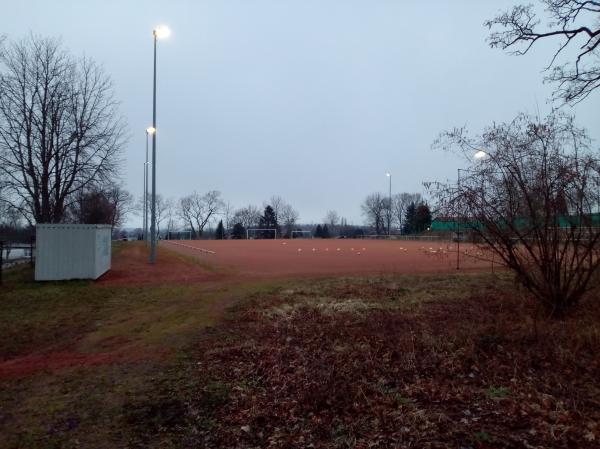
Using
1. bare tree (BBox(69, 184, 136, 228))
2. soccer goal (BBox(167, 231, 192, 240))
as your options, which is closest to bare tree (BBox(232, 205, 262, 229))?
soccer goal (BBox(167, 231, 192, 240))

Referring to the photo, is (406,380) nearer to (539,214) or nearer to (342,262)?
(539,214)

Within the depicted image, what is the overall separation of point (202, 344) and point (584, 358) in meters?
5.70

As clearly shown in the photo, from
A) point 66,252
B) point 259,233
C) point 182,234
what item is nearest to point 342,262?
point 66,252

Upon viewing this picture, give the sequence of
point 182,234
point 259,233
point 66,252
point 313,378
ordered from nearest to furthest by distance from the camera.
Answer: point 313,378, point 66,252, point 259,233, point 182,234


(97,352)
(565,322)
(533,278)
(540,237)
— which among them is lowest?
(97,352)

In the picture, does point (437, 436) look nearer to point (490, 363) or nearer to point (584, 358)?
point (490, 363)

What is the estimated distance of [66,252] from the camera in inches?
652

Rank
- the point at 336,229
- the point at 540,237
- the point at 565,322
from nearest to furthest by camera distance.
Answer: the point at 565,322 → the point at 540,237 → the point at 336,229

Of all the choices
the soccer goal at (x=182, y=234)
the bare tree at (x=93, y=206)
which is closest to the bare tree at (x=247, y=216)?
the soccer goal at (x=182, y=234)

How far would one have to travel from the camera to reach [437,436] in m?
4.11

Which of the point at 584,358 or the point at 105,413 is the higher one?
the point at 584,358

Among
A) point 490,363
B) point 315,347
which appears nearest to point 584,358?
point 490,363

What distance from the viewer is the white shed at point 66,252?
52.9 feet

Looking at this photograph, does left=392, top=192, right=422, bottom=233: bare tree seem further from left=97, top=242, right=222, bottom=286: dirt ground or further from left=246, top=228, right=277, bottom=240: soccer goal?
left=97, top=242, right=222, bottom=286: dirt ground
